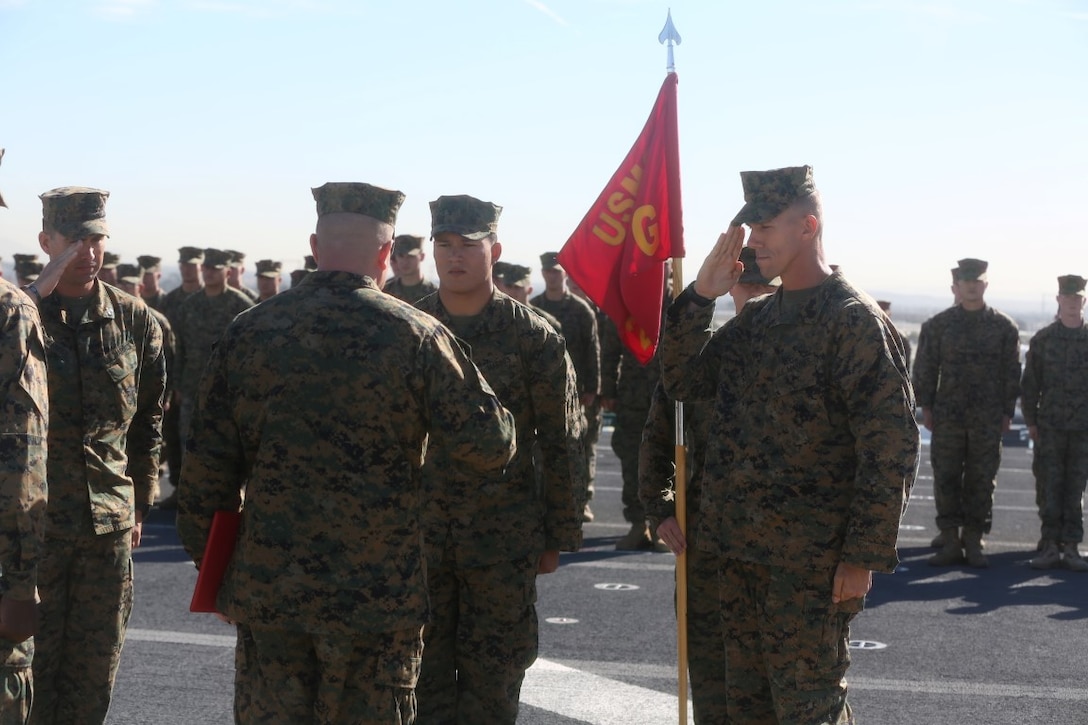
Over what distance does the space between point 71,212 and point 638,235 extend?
2.14m

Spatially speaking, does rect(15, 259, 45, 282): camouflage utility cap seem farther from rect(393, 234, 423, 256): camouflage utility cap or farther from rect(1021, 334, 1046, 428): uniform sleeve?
rect(1021, 334, 1046, 428): uniform sleeve

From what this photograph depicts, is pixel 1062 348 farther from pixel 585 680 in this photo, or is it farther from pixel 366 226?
pixel 366 226

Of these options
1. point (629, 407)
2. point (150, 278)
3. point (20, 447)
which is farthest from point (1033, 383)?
point (150, 278)

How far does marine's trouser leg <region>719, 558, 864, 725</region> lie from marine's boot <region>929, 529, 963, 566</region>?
20.1 feet

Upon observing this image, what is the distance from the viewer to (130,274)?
1277 cm

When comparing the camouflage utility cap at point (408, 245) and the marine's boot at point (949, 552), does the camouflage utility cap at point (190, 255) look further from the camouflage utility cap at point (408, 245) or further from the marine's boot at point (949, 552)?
the marine's boot at point (949, 552)

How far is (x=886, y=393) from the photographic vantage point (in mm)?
3965

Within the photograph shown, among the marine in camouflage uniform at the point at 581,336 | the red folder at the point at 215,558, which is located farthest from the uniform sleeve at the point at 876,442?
the marine in camouflage uniform at the point at 581,336

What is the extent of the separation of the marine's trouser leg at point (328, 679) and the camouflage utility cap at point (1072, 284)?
27.4 ft

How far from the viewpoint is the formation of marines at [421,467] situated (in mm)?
3578

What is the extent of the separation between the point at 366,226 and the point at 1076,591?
7065 mm

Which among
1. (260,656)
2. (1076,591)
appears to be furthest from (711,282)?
(1076,591)

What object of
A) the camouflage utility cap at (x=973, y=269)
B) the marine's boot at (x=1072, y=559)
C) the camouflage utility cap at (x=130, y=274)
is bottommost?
the marine's boot at (x=1072, y=559)

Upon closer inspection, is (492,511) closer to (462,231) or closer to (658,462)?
(658,462)
